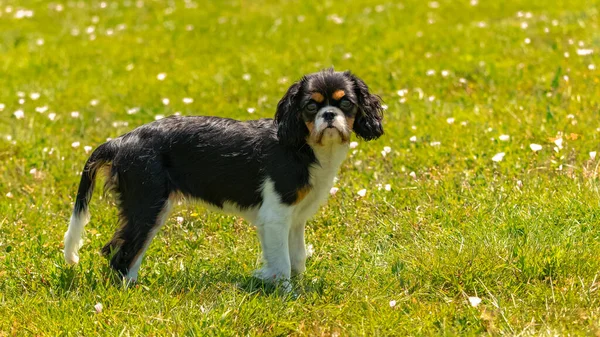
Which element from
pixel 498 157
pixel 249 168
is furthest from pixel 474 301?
pixel 498 157

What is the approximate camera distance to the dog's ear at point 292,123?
4711mm

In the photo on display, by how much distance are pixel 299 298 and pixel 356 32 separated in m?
7.15

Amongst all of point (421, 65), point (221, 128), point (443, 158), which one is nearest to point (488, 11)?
point (421, 65)

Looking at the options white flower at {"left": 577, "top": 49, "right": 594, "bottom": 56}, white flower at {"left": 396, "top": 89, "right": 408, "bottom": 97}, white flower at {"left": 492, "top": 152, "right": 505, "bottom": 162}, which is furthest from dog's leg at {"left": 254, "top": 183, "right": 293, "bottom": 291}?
white flower at {"left": 577, "top": 49, "right": 594, "bottom": 56}

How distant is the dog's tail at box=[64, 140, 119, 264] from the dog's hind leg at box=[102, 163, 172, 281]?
24 centimetres

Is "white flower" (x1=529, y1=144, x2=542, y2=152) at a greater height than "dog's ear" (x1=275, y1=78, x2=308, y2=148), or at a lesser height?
lesser

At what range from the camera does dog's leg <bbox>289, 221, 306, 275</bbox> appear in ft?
16.6

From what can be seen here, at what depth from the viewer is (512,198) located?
537 centimetres

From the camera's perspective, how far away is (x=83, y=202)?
4965mm

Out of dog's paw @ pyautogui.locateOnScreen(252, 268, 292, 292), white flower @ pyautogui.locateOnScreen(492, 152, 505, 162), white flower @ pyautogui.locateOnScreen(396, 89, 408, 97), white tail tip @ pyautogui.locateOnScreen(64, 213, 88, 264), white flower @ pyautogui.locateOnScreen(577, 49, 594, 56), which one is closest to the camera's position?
dog's paw @ pyautogui.locateOnScreen(252, 268, 292, 292)

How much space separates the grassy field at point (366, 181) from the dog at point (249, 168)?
234mm

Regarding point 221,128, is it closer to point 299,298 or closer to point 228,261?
point 228,261

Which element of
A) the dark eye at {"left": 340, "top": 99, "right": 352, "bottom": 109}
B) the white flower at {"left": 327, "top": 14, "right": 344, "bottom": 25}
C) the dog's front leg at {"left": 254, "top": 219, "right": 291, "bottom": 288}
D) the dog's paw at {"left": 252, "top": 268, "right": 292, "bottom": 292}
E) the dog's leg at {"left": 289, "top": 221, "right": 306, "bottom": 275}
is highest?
the dark eye at {"left": 340, "top": 99, "right": 352, "bottom": 109}

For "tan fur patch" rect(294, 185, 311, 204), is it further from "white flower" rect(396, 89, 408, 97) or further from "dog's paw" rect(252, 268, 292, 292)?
"white flower" rect(396, 89, 408, 97)
